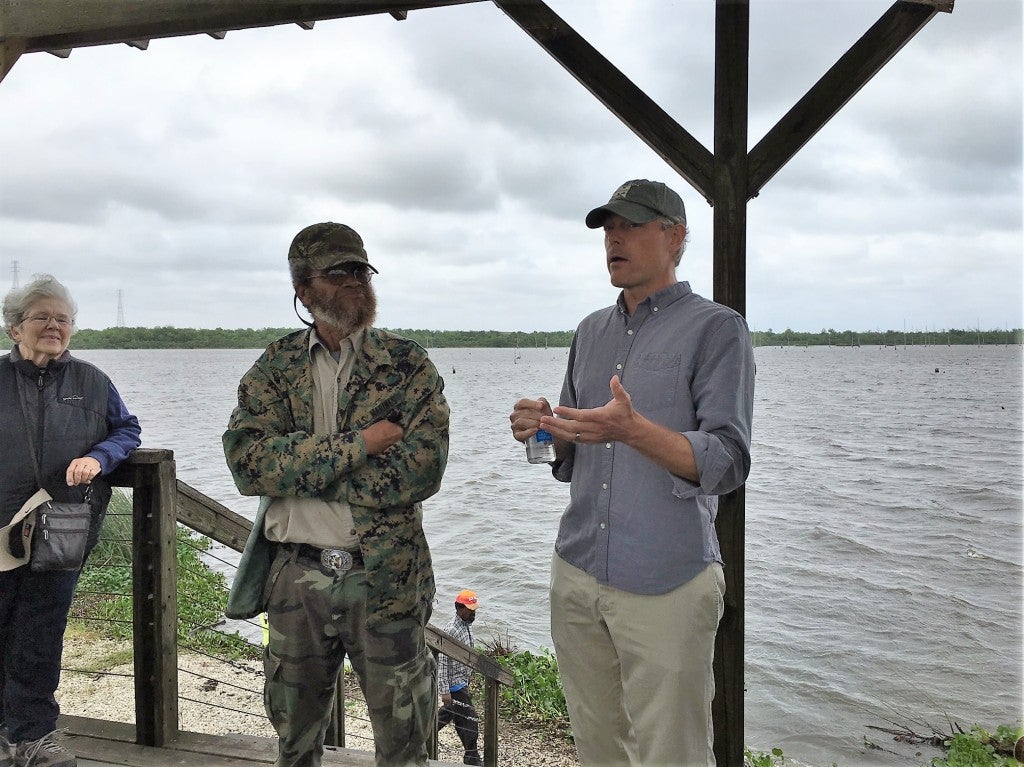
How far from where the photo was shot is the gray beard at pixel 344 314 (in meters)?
1.80

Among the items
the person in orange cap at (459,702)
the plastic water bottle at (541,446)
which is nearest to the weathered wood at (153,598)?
the plastic water bottle at (541,446)

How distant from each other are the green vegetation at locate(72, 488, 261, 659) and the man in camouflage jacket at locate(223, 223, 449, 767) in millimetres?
5071

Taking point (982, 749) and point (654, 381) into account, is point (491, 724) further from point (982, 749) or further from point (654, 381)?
point (982, 749)

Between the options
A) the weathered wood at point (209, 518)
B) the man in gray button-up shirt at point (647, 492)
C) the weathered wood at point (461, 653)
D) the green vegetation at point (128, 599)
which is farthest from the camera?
the green vegetation at point (128, 599)

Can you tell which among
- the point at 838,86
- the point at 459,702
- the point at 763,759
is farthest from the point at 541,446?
the point at 763,759

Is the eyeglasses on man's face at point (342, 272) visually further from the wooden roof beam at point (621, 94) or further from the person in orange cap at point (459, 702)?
the person in orange cap at point (459, 702)

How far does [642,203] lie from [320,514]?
1008 mm

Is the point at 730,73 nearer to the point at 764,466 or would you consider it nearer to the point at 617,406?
the point at 617,406

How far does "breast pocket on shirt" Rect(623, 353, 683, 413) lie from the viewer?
1599 mm

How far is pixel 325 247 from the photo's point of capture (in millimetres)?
1790

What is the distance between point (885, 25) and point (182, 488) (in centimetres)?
250

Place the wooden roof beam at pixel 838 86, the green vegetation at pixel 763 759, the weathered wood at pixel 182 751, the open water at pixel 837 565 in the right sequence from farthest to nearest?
the open water at pixel 837 565 < the green vegetation at pixel 763 759 < the weathered wood at pixel 182 751 < the wooden roof beam at pixel 838 86

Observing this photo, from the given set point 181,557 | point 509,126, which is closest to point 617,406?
point 181,557

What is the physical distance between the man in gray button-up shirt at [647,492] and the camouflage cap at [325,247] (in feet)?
1.81
